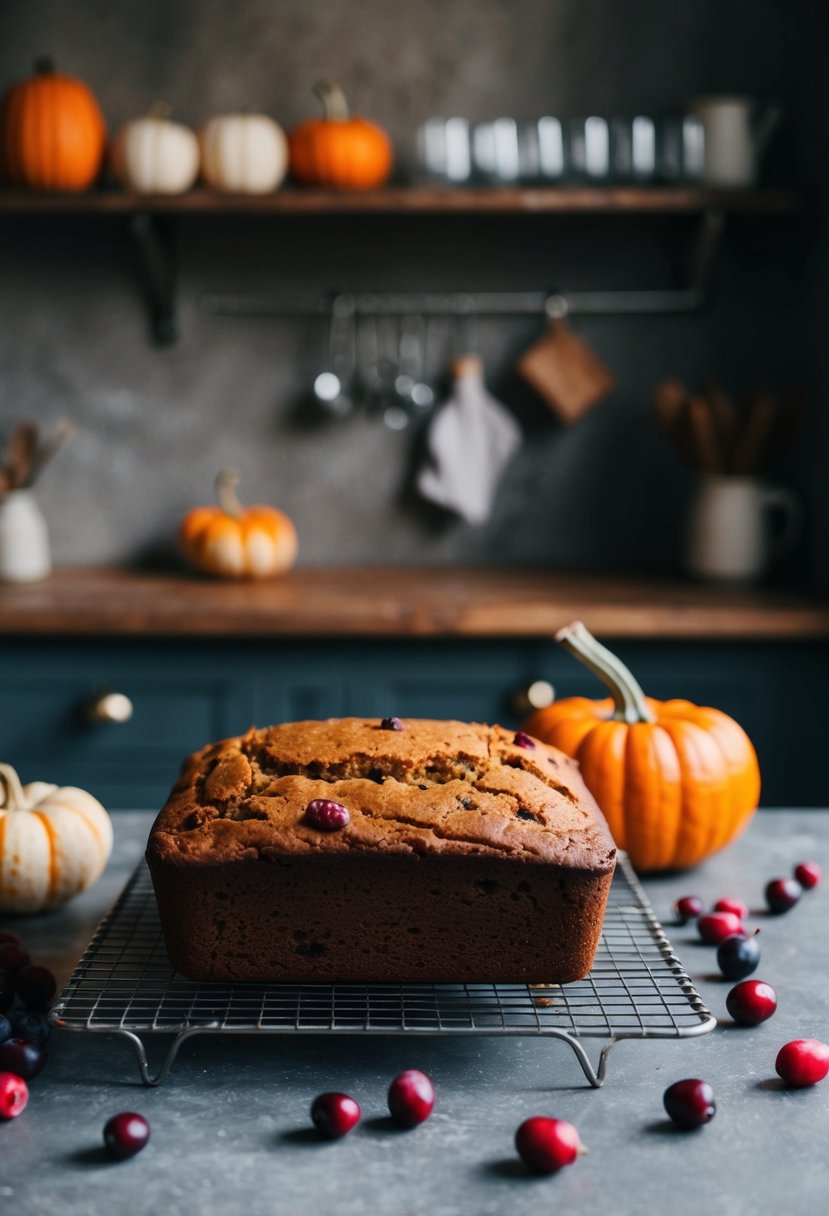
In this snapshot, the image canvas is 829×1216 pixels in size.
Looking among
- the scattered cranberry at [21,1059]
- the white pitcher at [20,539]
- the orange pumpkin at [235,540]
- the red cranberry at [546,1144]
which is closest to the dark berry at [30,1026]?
the scattered cranberry at [21,1059]

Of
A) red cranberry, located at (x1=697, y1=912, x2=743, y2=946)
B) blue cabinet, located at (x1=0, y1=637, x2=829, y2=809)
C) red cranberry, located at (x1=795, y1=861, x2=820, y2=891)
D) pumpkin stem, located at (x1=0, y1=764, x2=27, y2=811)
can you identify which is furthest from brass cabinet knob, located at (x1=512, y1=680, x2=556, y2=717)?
pumpkin stem, located at (x1=0, y1=764, x2=27, y2=811)

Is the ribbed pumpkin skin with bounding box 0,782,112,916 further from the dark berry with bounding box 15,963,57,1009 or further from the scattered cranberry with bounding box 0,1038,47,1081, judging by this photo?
the scattered cranberry with bounding box 0,1038,47,1081

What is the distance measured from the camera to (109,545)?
3088 millimetres

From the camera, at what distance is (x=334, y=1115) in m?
0.82

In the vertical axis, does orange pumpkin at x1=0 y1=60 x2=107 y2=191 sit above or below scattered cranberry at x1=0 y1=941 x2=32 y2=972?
above

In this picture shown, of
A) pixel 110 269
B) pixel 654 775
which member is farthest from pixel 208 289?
pixel 654 775

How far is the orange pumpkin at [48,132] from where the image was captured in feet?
8.66

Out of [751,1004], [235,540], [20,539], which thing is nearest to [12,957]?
[751,1004]

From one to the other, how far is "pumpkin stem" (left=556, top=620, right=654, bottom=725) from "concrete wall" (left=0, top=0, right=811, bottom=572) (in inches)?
61.4

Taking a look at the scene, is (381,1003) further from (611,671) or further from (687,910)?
(611,671)

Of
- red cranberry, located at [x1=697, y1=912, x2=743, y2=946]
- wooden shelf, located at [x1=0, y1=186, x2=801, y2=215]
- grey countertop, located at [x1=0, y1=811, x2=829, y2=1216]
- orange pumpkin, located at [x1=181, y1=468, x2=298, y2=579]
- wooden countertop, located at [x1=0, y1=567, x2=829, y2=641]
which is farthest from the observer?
orange pumpkin, located at [x1=181, y1=468, x2=298, y2=579]

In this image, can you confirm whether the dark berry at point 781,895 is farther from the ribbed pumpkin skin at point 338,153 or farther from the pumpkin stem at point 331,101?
the pumpkin stem at point 331,101

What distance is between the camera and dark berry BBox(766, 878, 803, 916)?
120 centimetres

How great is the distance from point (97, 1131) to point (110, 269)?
254cm
